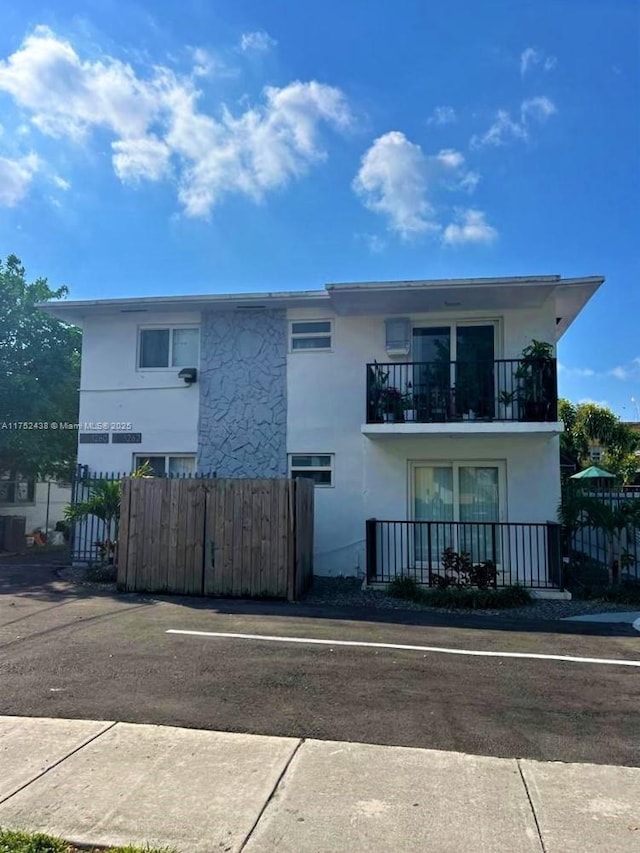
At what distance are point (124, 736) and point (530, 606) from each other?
7131mm

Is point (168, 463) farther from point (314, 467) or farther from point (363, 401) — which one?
point (363, 401)

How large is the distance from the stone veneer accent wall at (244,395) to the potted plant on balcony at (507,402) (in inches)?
170

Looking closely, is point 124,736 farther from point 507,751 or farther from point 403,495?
point 403,495

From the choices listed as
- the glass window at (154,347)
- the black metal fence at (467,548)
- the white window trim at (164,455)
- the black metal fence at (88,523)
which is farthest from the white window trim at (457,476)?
the glass window at (154,347)

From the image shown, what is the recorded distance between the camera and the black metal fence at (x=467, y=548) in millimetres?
10797

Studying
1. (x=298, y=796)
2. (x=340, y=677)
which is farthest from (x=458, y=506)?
(x=298, y=796)

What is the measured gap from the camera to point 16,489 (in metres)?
23.0

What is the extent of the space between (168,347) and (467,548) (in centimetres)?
764

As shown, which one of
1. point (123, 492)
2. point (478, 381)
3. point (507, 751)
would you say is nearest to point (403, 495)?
point (478, 381)

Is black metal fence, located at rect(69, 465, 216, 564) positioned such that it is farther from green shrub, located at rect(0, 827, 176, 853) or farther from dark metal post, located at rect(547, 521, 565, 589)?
green shrub, located at rect(0, 827, 176, 853)

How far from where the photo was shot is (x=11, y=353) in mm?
16938

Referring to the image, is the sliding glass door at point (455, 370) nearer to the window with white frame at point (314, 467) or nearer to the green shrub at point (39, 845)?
the window with white frame at point (314, 467)

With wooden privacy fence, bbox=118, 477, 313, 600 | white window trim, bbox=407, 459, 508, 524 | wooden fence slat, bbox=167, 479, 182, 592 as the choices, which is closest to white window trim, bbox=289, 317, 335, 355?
white window trim, bbox=407, 459, 508, 524

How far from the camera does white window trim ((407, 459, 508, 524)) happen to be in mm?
11570
